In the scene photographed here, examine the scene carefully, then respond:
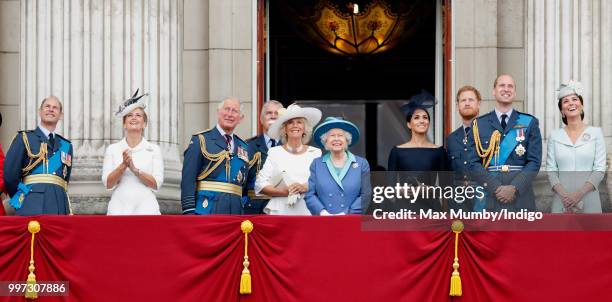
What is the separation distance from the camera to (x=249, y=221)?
13.0 meters

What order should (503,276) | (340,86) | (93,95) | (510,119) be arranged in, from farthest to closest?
(340,86) < (93,95) < (510,119) < (503,276)

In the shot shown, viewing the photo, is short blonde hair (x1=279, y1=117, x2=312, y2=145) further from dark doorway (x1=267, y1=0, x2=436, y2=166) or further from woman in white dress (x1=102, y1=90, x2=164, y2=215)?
dark doorway (x1=267, y1=0, x2=436, y2=166)

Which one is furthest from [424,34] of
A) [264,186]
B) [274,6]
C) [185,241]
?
[185,241]

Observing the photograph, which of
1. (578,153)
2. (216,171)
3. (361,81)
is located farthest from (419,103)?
(361,81)

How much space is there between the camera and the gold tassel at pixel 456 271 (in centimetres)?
1279

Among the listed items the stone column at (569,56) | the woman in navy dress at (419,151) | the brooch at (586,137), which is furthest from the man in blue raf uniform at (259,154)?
the stone column at (569,56)

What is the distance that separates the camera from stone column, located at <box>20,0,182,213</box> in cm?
1644

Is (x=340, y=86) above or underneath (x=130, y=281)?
above

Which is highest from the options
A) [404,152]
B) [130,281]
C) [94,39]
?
[94,39]

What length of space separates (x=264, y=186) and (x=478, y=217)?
2.21 metres

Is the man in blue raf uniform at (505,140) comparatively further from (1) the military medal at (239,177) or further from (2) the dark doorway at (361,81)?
(2) the dark doorway at (361,81)

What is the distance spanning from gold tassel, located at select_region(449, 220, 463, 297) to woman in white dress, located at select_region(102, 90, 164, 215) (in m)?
2.95

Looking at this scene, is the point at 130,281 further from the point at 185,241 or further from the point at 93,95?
the point at 93,95

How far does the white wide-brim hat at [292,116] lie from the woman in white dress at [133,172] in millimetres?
1129
